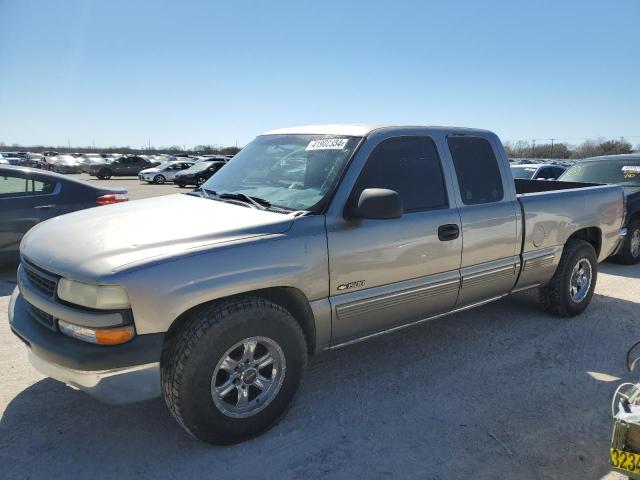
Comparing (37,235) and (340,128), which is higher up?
(340,128)

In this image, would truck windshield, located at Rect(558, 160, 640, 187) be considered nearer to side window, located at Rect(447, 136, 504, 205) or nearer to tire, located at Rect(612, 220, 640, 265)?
tire, located at Rect(612, 220, 640, 265)

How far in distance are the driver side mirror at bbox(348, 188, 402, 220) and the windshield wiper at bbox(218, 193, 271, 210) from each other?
26.0 inches

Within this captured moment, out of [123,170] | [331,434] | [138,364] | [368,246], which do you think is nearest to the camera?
[138,364]

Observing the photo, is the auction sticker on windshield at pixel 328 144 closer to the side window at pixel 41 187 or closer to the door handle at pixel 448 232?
the door handle at pixel 448 232

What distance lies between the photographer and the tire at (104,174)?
34.7 meters

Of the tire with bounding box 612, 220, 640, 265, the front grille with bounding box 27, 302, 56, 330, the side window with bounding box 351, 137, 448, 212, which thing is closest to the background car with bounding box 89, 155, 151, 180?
the tire with bounding box 612, 220, 640, 265

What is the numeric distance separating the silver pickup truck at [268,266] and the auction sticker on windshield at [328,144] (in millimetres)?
21

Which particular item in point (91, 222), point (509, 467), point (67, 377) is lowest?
point (509, 467)

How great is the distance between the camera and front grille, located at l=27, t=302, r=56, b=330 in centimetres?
266

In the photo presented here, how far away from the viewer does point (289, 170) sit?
11.8 ft

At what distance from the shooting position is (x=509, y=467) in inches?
105

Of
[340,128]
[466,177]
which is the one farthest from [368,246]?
[466,177]

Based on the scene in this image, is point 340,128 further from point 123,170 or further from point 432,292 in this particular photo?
point 123,170

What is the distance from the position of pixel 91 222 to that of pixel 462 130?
301cm
